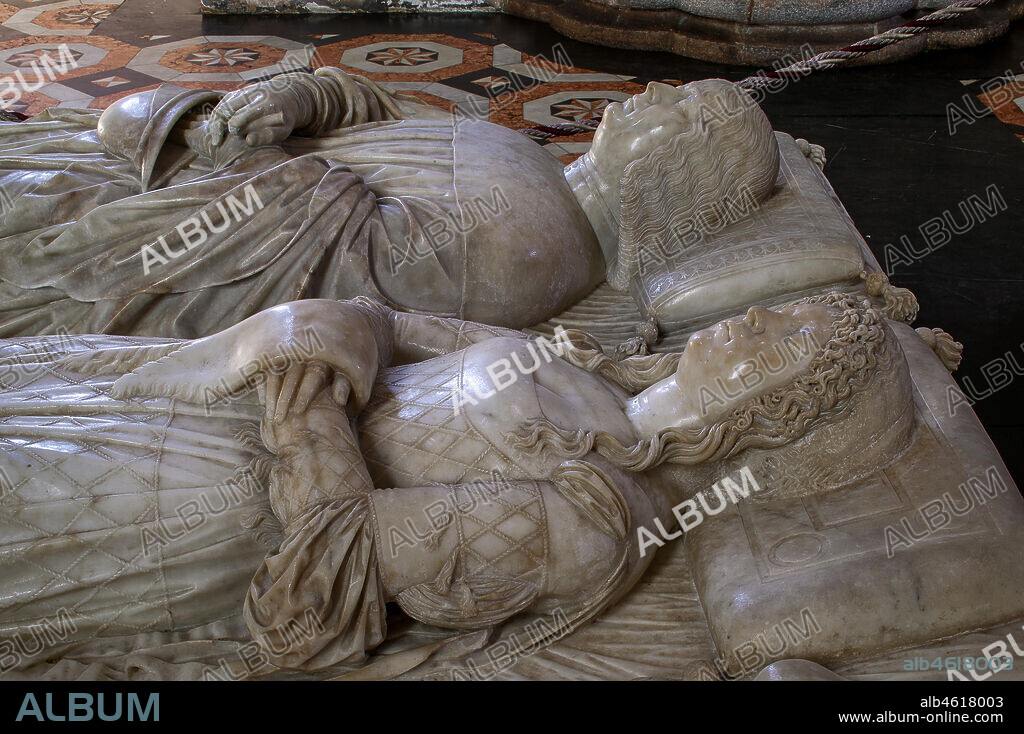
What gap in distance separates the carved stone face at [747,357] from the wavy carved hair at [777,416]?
2 centimetres

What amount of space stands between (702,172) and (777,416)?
49.2 inches

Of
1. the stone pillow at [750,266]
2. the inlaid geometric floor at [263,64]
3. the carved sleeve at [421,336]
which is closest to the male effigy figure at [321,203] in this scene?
the stone pillow at [750,266]

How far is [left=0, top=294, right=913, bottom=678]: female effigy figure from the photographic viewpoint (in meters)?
1.95

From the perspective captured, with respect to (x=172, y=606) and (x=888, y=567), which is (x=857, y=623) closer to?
(x=888, y=567)

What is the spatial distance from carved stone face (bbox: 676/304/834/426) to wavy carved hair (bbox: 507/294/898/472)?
2cm

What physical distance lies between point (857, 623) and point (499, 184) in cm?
172

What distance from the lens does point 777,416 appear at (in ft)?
6.91

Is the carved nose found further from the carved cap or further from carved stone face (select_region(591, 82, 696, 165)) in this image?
the carved cap

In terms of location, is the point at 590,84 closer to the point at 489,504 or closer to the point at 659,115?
the point at 659,115

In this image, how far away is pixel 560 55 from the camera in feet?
22.1

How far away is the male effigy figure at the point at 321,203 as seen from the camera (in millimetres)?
2836

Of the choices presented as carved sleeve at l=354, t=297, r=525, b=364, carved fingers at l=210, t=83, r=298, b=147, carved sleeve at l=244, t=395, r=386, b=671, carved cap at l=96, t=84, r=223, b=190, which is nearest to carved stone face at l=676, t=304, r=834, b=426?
carved sleeve at l=354, t=297, r=525, b=364

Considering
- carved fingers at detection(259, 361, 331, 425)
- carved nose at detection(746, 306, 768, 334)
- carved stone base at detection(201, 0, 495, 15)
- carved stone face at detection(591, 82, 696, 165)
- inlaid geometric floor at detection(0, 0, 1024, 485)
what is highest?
carved stone face at detection(591, 82, 696, 165)

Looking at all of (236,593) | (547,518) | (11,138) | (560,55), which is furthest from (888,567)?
(560,55)
